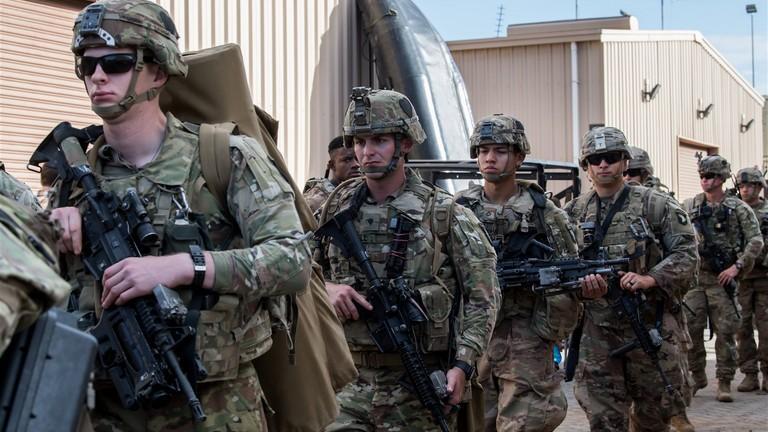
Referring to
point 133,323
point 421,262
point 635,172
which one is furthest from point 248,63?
point 133,323

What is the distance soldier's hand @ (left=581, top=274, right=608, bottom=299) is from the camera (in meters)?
6.64

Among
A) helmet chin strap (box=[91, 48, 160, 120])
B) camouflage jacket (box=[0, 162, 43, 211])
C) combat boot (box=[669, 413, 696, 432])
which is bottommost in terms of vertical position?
combat boot (box=[669, 413, 696, 432])

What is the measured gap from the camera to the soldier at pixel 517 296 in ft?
20.4

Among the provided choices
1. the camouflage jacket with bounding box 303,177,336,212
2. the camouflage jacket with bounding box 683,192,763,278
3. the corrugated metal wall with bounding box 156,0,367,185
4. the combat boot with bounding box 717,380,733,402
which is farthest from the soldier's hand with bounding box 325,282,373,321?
the camouflage jacket with bounding box 683,192,763,278

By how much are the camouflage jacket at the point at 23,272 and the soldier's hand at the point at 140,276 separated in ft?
3.11

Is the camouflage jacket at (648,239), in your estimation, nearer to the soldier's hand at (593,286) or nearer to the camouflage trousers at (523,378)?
the soldier's hand at (593,286)

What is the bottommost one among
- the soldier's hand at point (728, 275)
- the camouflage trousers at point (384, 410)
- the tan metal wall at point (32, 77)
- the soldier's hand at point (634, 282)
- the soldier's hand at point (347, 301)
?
the camouflage trousers at point (384, 410)

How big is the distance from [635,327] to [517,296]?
117cm

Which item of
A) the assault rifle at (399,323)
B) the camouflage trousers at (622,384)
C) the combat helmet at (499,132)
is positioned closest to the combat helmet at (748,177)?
the camouflage trousers at (622,384)

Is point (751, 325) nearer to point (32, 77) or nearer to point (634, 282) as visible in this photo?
point (634, 282)

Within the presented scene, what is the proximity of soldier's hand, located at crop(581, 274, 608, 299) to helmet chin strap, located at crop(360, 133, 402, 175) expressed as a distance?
6.61 ft

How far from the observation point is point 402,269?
193 inches

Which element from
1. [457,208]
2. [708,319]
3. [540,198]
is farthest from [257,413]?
[708,319]

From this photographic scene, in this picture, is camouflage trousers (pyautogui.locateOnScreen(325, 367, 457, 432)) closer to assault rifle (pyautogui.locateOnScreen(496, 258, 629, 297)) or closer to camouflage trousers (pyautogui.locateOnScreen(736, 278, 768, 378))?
assault rifle (pyautogui.locateOnScreen(496, 258, 629, 297))
